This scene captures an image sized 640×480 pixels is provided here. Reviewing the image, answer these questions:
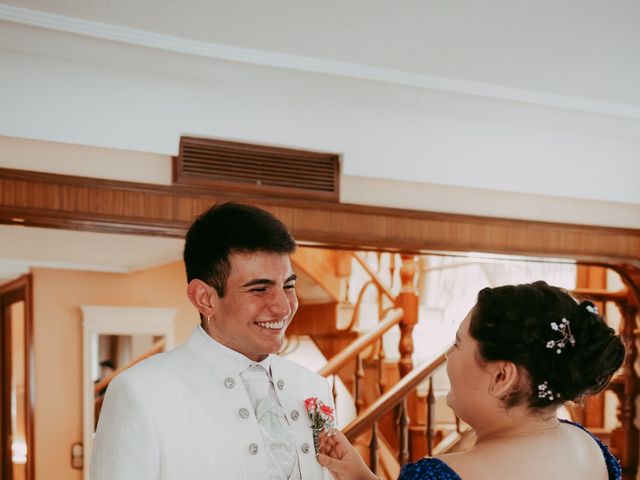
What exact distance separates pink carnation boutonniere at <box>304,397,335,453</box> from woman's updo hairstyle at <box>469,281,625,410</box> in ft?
1.51

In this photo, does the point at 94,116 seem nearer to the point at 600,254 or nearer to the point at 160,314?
the point at 600,254

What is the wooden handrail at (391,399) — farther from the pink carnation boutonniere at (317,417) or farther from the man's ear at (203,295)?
the man's ear at (203,295)

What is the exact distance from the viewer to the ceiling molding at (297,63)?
10.5ft

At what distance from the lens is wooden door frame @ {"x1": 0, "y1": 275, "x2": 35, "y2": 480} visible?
685 cm

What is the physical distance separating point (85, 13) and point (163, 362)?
1.61 meters

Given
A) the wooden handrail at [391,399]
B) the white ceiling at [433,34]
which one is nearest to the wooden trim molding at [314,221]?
the white ceiling at [433,34]

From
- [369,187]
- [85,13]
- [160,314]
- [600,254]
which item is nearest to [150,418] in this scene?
[85,13]

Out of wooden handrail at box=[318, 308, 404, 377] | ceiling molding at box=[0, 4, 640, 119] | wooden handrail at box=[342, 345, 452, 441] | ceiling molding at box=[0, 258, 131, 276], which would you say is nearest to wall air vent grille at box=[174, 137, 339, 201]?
ceiling molding at box=[0, 4, 640, 119]

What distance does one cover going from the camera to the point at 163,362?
82.0 inches

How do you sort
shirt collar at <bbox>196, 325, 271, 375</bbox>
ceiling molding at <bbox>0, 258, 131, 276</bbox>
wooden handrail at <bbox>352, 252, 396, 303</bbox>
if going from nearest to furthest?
shirt collar at <bbox>196, 325, 271, 375</bbox> < wooden handrail at <bbox>352, 252, 396, 303</bbox> < ceiling molding at <bbox>0, 258, 131, 276</bbox>

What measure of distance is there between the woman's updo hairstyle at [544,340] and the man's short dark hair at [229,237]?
510 millimetres

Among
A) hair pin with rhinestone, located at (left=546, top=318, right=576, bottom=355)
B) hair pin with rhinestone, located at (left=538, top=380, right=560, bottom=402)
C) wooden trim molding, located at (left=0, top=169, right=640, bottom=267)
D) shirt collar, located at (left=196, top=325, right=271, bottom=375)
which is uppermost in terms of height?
wooden trim molding, located at (left=0, top=169, right=640, bottom=267)

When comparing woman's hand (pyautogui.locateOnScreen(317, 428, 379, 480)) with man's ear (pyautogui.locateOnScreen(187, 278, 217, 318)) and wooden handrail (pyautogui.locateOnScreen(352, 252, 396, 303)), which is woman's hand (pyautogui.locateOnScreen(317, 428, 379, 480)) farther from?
wooden handrail (pyautogui.locateOnScreen(352, 252, 396, 303))

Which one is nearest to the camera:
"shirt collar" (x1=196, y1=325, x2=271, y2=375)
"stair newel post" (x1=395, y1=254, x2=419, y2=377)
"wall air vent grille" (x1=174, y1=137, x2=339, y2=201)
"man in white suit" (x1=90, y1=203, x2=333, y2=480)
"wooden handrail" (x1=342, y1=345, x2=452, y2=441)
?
"man in white suit" (x1=90, y1=203, x2=333, y2=480)
